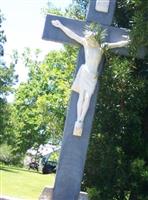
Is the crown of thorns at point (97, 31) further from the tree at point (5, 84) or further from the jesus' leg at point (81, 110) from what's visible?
the tree at point (5, 84)

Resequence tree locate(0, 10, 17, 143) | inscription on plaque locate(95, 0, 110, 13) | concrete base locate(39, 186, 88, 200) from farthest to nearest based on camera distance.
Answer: tree locate(0, 10, 17, 143), inscription on plaque locate(95, 0, 110, 13), concrete base locate(39, 186, 88, 200)

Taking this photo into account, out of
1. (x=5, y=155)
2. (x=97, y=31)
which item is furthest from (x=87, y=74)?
(x=5, y=155)

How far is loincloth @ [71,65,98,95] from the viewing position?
313 inches

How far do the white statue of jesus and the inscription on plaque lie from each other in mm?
506

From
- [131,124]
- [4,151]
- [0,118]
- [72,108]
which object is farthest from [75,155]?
[4,151]

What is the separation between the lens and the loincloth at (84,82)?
7.95m

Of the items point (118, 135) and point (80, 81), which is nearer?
point (80, 81)

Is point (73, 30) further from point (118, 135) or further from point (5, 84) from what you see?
point (5, 84)

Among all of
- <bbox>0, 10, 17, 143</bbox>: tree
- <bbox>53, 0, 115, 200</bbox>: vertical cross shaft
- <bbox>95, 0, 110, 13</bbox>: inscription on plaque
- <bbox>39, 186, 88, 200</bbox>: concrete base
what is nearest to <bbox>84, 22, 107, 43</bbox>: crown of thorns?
<bbox>95, 0, 110, 13</bbox>: inscription on plaque

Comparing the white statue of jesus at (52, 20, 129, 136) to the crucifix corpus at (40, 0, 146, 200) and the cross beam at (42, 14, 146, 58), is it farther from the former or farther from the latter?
the cross beam at (42, 14, 146, 58)

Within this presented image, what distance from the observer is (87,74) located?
7988 millimetres

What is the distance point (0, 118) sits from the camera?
114 feet

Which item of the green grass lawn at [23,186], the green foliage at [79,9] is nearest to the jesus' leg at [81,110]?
the green foliage at [79,9]

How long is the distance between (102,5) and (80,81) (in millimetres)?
1275
